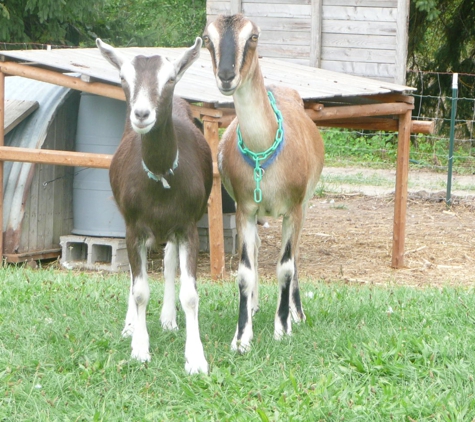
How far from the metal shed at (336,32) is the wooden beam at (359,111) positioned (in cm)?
246

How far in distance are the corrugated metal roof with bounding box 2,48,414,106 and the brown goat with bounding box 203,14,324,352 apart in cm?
211

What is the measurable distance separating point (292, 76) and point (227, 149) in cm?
420

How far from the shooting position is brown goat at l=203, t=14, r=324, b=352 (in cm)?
542

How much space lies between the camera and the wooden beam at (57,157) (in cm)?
866

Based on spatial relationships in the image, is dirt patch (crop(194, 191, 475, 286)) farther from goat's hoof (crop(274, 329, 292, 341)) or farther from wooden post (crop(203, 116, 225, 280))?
goat's hoof (crop(274, 329, 292, 341))

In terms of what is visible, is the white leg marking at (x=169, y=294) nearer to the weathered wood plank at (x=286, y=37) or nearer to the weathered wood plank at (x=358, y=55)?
the weathered wood plank at (x=358, y=55)

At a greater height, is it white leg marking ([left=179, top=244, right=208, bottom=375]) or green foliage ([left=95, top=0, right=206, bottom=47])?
green foliage ([left=95, top=0, right=206, bottom=47])

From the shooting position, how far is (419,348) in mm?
5105

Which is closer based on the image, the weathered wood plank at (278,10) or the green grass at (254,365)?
the green grass at (254,365)

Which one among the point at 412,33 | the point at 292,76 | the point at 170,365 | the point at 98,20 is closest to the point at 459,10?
the point at 412,33

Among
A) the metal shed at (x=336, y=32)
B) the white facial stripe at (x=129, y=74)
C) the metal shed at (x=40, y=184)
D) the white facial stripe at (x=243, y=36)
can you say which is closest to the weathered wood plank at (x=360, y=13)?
the metal shed at (x=336, y=32)

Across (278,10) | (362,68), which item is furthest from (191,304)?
(278,10)

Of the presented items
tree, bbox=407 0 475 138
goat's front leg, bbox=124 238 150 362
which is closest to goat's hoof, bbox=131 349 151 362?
goat's front leg, bbox=124 238 150 362

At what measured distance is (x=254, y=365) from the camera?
17.0 ft
